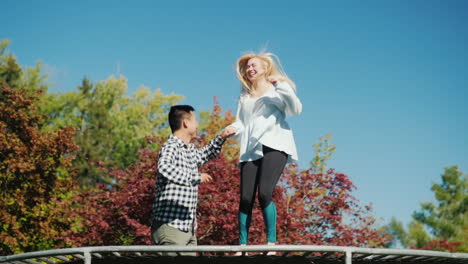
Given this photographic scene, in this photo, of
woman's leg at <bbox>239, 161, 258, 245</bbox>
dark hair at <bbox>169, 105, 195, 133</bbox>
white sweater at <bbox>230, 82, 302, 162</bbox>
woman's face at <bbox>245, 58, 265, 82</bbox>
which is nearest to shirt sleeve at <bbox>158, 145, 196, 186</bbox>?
dark hair at <bbox>169, 105, 195, 133</bbox>

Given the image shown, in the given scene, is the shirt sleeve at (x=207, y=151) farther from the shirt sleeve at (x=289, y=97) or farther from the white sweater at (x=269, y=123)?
the shirt sleeve at (x=289, y=97)

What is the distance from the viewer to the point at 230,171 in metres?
10.5

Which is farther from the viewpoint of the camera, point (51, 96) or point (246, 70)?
point (51, 96)

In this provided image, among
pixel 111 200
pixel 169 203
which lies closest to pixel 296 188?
pixel 111 200

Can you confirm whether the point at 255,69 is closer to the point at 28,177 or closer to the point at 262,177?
the point at 262,177

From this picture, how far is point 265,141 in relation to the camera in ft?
14.8

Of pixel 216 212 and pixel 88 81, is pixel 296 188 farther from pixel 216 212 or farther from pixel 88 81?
pixel 88 81

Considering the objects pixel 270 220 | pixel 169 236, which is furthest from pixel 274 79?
pixel 169 236

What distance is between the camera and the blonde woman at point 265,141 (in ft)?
14.6

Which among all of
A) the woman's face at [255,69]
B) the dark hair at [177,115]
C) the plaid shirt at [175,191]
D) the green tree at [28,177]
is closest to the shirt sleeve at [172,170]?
the plaid shirt at [175,191]

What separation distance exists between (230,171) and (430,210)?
24686 millimetres

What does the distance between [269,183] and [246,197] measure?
239 mm

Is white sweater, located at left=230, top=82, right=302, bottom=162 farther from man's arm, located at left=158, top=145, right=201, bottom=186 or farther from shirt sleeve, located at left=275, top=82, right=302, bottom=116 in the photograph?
man's arm, located at left=158, top=145, right=201, bottom=186

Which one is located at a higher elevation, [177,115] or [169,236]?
[177,115]
